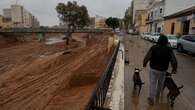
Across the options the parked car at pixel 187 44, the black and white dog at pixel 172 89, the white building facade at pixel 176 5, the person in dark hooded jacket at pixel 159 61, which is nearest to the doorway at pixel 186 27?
the white building facade at pixel 176 5

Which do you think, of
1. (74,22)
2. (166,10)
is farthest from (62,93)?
(74,22)

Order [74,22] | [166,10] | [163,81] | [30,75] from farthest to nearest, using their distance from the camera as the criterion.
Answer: [74,22] < [166,10] < [30,75] < [163,81]

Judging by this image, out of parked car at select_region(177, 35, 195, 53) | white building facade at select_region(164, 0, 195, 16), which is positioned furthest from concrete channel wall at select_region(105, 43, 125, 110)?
white building facade at select_region(164, 0, 195, 16)

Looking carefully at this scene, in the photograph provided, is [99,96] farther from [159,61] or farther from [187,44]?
[187,44]

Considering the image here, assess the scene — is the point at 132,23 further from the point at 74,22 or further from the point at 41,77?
the point at 41,77

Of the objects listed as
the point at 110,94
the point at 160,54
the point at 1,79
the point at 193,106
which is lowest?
the point at 1,79

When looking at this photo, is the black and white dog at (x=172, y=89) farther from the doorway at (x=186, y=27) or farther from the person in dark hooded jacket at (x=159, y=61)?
the doorway at (x=186, y=27)

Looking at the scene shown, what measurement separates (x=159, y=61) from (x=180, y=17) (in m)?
26.8

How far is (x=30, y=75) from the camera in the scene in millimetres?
16266

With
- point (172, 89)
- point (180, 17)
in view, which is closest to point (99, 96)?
point (172, 89)

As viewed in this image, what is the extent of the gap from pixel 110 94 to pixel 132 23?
3542 inches

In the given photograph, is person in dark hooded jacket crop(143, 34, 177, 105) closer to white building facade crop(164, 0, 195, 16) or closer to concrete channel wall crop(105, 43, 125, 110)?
concrete channel wall crop(105, 43, 125, 110)

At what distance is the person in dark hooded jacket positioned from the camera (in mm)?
4816

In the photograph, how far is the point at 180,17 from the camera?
29.1 meters
